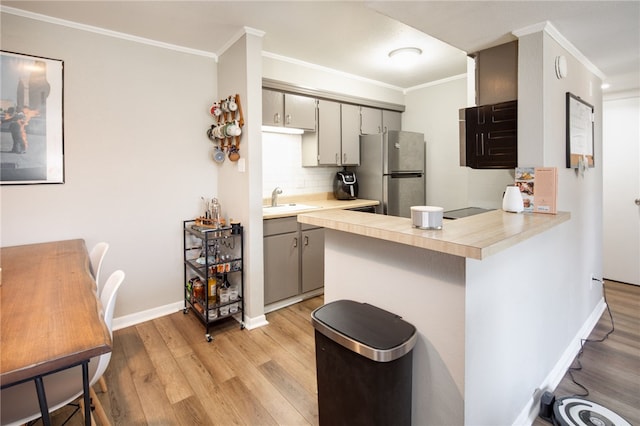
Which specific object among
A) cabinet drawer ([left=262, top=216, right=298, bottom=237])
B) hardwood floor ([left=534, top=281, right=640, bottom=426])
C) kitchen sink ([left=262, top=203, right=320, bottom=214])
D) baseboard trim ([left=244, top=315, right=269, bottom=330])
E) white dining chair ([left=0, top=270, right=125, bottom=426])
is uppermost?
kitchen sink ([left=262, top=203, right=320, bottom=214])

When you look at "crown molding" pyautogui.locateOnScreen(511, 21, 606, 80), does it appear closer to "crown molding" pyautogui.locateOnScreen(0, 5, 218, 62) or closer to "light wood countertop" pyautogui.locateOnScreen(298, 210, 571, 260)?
"light wood countertop" pyautogui.locateOnScreen(298, 210, 571, 260)

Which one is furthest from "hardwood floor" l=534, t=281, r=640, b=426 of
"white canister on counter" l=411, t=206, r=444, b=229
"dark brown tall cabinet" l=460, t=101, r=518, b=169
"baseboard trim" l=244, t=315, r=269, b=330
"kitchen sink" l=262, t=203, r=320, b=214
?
"kitchen sink" l=262, t=203, r=320, b=214

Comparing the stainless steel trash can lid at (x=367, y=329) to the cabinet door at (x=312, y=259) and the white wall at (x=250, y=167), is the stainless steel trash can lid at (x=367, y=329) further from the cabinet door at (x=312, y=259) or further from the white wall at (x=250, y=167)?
the cabinet door at (x=312, y=259)

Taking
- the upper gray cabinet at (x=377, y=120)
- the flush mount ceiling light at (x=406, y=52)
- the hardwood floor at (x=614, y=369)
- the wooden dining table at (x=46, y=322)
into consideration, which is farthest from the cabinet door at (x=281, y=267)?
the hardwood floor at (x=614, y=369)

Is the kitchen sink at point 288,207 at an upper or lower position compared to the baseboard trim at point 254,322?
upper

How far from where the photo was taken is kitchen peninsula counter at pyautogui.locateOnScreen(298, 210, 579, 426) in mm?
1266

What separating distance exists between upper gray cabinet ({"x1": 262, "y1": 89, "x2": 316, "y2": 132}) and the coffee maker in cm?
70

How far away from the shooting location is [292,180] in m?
3.83

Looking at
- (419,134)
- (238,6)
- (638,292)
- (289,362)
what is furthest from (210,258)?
(638,292)

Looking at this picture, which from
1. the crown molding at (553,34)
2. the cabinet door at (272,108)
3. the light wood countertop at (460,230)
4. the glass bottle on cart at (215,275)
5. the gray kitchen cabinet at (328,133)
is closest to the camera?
the light wood countertop at (460,230)

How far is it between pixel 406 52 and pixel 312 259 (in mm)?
2189

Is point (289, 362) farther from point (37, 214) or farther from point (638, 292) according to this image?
point (638, 292)

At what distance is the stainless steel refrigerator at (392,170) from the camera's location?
12.7 ft

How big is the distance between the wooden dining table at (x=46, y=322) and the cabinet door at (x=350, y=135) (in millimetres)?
2822
